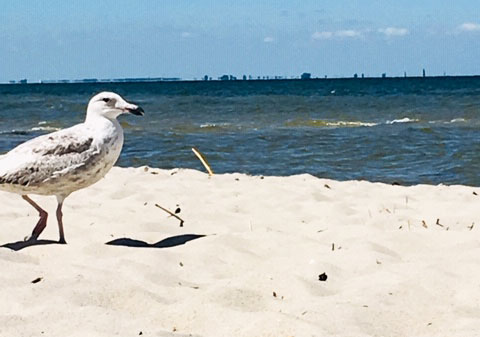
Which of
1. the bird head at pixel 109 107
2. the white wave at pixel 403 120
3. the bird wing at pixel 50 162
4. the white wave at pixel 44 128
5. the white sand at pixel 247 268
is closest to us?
the white sand at pixel 247 268

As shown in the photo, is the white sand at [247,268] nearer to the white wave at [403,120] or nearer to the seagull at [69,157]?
the seagull at [69,157]

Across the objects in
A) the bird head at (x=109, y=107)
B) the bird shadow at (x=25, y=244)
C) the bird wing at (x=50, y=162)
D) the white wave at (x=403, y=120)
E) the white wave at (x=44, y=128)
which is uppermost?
the bird head at (x=109, y=107)

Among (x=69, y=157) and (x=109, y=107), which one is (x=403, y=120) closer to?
(x=109, y=107)

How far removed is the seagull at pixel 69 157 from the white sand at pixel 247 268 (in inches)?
14.6

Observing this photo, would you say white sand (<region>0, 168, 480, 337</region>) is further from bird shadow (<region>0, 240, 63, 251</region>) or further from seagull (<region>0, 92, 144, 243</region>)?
seagull (<region>0, 92, 144, 243</region>)

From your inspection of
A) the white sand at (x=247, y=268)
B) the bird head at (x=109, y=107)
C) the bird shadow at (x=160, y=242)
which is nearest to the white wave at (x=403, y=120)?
the white sand at (x=247, y=268)

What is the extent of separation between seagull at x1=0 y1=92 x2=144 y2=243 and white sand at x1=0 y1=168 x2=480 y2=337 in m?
0.37

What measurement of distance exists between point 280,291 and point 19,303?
112 centimetres

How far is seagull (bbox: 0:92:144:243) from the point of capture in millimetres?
4395

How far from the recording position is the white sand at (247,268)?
307 centimetres

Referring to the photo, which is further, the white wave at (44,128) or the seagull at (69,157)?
the white wave at (44,128)

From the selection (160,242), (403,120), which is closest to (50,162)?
(160,242)

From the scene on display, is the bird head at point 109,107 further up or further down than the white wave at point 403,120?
further up

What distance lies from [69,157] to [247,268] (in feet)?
3.90
